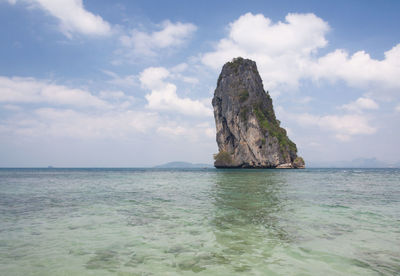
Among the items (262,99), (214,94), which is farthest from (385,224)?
(214,94)

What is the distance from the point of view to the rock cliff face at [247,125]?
89.3 meters

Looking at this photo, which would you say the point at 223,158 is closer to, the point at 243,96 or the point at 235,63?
the point at 243,96

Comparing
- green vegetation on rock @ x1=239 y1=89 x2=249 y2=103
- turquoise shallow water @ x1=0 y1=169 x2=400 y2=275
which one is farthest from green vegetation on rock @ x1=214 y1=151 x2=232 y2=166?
turquoise shallow water @ x1=0 y1=169 x2=400 y2=275

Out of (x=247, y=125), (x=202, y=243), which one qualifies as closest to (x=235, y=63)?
(x=247, y=125)

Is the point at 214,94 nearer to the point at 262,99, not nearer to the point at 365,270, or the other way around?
the point at 262,99

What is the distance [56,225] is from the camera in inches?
340

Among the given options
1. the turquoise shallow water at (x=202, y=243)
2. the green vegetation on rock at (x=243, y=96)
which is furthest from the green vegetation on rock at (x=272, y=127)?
the turquoise shallow water at (x=202, y=243)

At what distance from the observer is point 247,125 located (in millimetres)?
91875

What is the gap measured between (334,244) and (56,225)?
29.3 ft

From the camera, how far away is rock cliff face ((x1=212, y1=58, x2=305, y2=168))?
8931 cm

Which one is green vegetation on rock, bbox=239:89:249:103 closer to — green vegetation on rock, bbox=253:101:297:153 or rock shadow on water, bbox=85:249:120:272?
green vegetation on rock, bbox=253:101:297:153

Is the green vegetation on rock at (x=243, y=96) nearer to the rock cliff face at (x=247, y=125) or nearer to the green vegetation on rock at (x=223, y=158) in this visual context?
the rock cliff face at (x=247, y=125)

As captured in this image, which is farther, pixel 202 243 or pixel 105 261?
pixel 202 243

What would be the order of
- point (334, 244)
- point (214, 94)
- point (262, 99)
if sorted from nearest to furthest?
point (334, 244) → point (262, 99) → point (214, 94)
